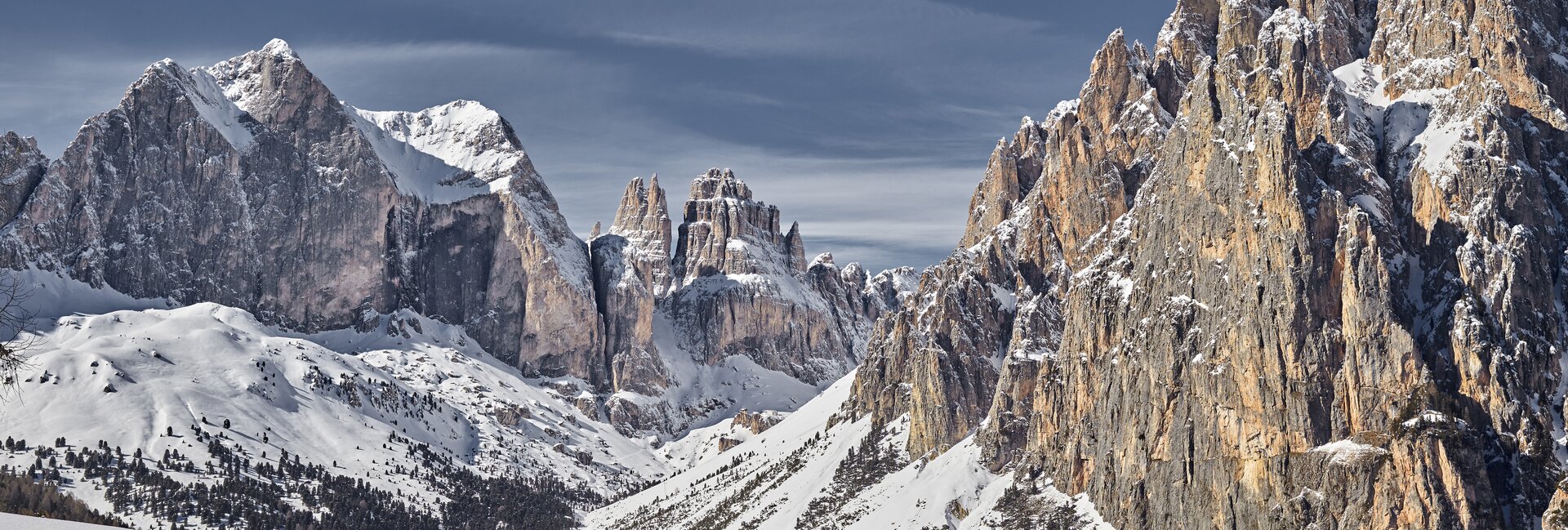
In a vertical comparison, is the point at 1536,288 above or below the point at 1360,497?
above

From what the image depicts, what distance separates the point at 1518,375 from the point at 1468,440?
1245cm

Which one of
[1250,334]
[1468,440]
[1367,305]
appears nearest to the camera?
[1468,440]

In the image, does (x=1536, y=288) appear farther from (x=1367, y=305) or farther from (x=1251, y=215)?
(x=1251, y=215)

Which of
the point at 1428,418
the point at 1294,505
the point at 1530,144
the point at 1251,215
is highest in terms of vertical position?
the point at 1530,144

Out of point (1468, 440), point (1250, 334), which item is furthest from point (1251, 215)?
point (1468, 440)

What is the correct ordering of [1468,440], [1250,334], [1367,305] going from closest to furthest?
[1468,440] → [1367,305] → [1250,334]

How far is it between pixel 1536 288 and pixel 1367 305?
22.1 meters

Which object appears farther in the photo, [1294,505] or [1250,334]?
[1250,334]

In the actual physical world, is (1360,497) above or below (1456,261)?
below

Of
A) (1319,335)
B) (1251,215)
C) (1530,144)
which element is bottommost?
(1319,335)

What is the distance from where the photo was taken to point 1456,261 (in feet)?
607

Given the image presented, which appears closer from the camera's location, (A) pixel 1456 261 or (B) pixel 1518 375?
(B) pixel 1518 375

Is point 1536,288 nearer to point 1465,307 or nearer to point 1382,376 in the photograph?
point 1465,307

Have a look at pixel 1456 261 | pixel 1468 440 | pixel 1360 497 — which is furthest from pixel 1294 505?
pixel 1456 261
